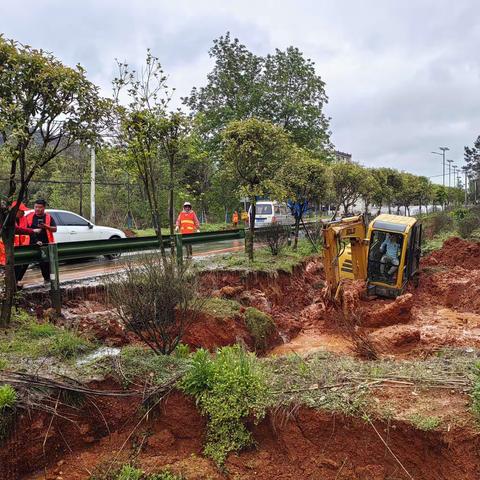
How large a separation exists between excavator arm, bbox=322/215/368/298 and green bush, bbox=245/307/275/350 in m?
1.85

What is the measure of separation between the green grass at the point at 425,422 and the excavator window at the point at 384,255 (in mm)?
7483

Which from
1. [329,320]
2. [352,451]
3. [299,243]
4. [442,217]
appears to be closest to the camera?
[352,451]

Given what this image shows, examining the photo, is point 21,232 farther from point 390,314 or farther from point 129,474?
point 390,314

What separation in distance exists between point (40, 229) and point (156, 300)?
3.93 metres

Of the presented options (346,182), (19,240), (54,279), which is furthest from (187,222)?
(346,182)

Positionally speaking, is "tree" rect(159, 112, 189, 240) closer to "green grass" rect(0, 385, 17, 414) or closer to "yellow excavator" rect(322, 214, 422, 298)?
"yellow excavator" rect(322, 214, 422, 298)

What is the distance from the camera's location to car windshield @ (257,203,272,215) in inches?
1002

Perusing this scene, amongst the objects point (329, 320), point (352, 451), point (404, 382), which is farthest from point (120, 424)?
point (329, 320)

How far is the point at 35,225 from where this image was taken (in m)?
8.99

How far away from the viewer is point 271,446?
4.63 m

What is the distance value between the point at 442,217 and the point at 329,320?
23161 mm

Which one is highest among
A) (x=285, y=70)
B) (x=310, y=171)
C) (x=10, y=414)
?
(x=285, y=70)

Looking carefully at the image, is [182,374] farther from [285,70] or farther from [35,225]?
[285,70]

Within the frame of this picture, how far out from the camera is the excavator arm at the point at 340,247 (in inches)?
398
